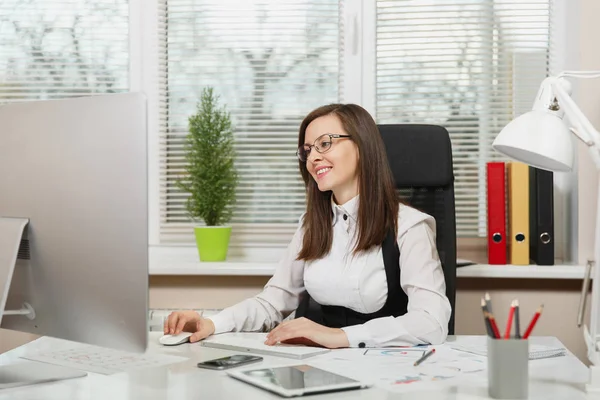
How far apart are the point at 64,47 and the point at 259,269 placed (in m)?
1.22

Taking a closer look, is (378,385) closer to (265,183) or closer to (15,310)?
(15,310)

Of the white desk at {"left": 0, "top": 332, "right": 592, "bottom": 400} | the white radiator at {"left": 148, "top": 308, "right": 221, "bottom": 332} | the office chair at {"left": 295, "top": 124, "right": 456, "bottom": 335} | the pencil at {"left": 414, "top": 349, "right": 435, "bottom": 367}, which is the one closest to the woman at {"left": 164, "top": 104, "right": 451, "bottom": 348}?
Answer: the office chair at {"left": 295, "top": 124, "right": 456, "bottom": 335}

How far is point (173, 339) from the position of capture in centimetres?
162

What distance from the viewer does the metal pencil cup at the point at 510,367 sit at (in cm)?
112

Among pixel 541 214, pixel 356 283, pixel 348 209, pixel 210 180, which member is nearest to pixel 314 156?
pixel 348 209

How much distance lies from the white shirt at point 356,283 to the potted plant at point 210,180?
0.59 m

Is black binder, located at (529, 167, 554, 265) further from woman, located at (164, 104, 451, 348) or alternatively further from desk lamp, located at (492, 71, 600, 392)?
desk lamp, located at (492, 71, 600, 392)

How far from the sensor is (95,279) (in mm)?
1168

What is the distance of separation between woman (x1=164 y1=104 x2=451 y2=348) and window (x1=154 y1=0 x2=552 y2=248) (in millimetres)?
720

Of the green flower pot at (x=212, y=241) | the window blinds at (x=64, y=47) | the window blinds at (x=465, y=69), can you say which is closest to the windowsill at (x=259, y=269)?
the green flower pot at (x=212, y=241)

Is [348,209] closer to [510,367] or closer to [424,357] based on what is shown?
[424,357]

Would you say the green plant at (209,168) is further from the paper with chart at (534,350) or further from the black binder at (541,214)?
the paper with chart at (534,350)

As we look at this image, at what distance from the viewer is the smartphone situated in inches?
54.1

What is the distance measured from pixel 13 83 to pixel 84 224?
6.43 ft
